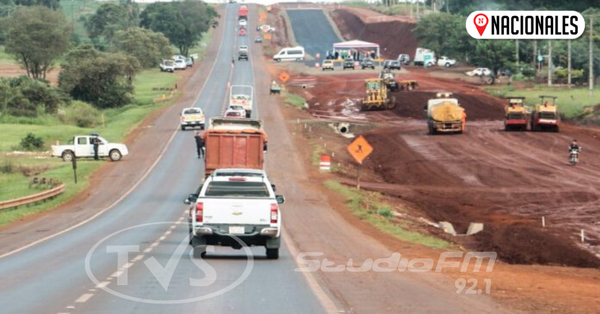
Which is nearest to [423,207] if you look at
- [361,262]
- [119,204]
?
[119,204]

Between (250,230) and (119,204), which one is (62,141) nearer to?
(119,204)

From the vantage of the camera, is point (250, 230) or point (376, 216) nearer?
point (250, 230)

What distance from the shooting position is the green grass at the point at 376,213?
1267 inches

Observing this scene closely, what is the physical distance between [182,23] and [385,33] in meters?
33.9

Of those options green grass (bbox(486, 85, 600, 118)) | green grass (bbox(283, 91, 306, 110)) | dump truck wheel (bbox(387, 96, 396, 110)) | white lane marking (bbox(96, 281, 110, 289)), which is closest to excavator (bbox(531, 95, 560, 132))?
green grass (bbox(486, 85, 600, 118))

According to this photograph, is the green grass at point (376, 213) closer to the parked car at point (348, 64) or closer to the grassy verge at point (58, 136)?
the grassy verge at point (58, 136)

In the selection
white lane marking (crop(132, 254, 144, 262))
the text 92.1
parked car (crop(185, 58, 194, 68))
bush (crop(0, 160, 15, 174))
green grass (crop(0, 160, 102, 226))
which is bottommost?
green grass (crop(0, 160, 102, 226))

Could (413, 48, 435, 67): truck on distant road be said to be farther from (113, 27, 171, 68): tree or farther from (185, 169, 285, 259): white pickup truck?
(185, 169, 285, 259): white pickup truck

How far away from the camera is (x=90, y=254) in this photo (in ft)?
81.7

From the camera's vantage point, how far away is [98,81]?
106m

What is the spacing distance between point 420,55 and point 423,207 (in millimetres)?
101361

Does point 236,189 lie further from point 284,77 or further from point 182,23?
point 182,23

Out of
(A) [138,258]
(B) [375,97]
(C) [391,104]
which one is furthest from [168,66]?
(A) [138,258]

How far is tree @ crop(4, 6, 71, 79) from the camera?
124312mm
